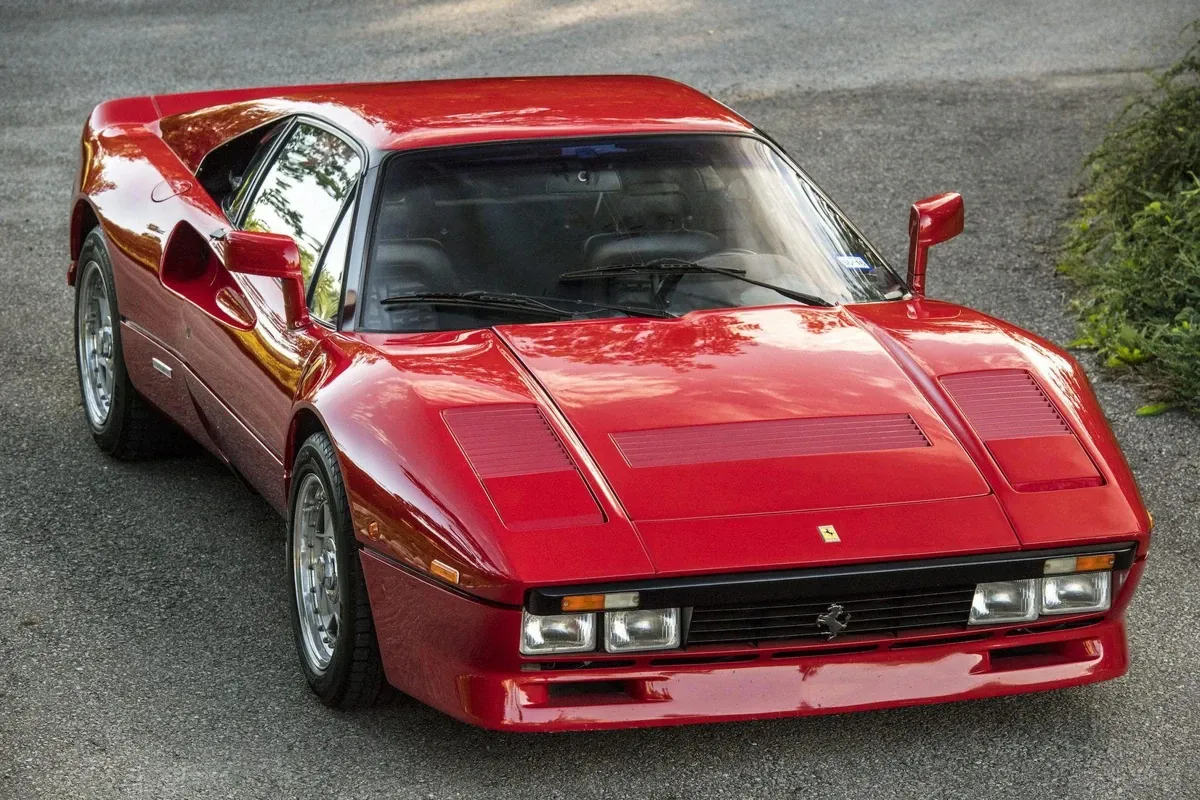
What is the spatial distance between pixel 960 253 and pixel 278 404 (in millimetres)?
4969

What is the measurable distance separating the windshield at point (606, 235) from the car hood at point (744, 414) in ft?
0.52

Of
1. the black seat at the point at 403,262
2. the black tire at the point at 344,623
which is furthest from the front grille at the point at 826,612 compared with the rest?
the black seat at the point at 403,262

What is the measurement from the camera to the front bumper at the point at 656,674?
350 centimetres

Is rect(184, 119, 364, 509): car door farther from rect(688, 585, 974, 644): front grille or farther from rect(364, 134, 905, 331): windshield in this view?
rect(688, 585, 974, 644): front grille

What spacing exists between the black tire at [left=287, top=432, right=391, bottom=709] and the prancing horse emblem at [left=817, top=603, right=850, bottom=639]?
100 centimetres

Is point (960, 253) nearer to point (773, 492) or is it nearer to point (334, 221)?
point (334, 221)

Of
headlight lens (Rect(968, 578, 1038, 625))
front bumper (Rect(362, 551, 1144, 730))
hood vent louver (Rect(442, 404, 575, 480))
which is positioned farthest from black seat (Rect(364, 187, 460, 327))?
headlight lens (Rect(968, 578, 1038, 625))

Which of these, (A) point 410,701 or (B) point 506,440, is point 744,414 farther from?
(A) point 410,701

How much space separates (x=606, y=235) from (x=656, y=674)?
58.0 inches

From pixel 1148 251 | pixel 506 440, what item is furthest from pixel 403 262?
pixel 1148 251

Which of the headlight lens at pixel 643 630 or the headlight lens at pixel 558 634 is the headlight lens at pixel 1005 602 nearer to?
the headlight lens at pixel 643 630

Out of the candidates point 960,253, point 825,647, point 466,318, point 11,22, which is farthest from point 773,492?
point 11,22

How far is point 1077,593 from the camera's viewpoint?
147 inches

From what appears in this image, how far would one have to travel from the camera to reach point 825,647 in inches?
141
